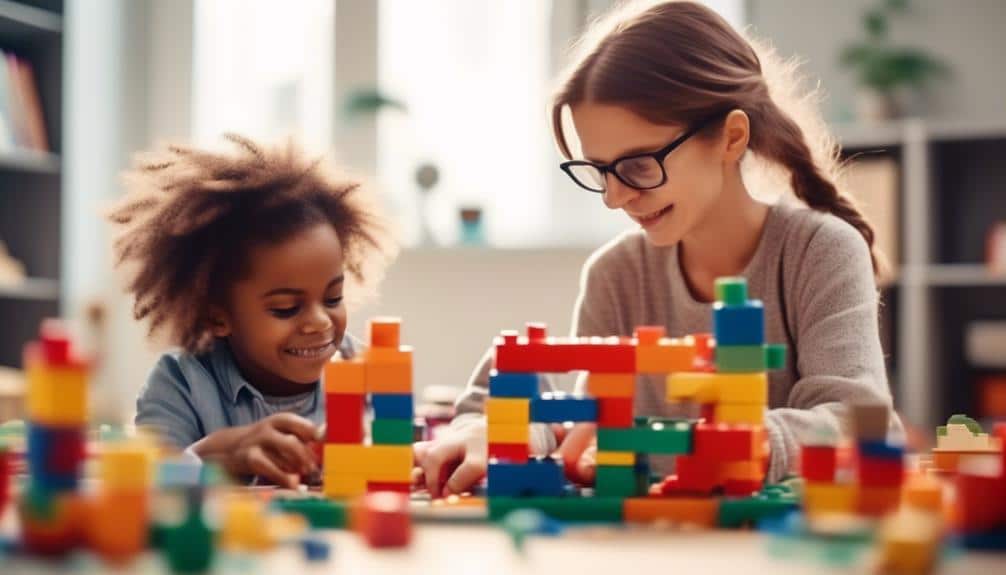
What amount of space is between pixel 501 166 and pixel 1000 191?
1551 mm

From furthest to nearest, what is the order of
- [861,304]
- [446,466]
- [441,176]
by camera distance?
[441,176] < [861,304] < [446,466]

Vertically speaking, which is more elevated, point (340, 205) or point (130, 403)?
point (340, 205)

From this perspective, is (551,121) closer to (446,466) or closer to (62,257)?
(446,466)

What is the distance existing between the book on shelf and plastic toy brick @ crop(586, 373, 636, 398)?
3.04 meters

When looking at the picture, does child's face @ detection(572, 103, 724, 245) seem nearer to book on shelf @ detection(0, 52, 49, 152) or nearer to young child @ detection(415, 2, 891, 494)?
young child @ detection(415, 2, 891, 494)

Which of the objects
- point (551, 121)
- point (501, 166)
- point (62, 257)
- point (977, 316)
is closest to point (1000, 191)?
point (977, 316)

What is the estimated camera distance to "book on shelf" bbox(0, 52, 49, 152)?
11.6 ft

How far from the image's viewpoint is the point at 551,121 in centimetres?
156

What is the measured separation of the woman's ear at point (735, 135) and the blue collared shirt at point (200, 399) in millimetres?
497

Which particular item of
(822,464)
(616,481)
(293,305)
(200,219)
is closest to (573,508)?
(616,481)

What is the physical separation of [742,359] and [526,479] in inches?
6.9

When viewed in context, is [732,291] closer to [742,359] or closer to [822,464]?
[742,359]

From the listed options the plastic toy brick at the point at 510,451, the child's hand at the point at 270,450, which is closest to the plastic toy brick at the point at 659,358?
the plastic toy brick at the point at 510,451

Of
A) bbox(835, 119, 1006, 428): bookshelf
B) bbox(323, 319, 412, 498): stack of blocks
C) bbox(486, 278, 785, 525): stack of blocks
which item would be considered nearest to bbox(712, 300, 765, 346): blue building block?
bbox(486, 278, 785, 525): stack of blocks
